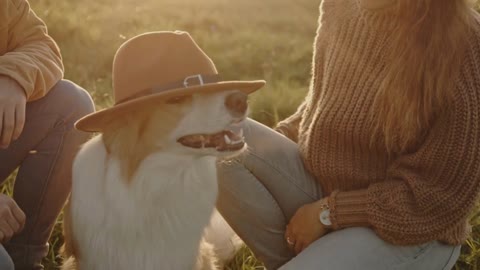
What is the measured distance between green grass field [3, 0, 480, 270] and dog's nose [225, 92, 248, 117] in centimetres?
194

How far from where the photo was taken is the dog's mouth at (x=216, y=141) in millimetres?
Answer: 1990

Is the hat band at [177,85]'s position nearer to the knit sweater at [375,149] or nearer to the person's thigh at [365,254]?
the knit sweater at [375,149]

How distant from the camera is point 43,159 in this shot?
2.47m

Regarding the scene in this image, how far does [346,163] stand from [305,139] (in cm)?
22

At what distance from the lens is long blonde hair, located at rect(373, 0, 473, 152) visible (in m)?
1.96

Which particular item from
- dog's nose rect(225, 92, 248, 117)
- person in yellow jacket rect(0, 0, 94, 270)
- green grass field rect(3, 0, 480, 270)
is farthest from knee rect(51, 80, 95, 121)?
green grass field rect(3, 0, 480, 270)

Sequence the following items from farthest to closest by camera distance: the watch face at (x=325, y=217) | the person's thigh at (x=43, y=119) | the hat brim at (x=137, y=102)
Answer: the person's thigh at (x=43, y=119), the watch face at (x=325, y=217), the hat brim at (x=137, y=102)

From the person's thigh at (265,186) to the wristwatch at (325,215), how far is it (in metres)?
0.20

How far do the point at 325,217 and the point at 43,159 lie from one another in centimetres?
108

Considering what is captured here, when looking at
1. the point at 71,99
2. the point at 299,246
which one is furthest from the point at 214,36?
the point at 299,246

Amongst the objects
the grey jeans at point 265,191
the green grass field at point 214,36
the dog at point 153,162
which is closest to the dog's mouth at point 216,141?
the dog at point 153,162

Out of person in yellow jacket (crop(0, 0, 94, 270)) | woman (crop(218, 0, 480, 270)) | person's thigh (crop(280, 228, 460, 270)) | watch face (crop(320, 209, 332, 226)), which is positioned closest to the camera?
woman (crop(218, 0, 480, 270))

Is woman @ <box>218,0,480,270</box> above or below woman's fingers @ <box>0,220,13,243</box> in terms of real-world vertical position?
above

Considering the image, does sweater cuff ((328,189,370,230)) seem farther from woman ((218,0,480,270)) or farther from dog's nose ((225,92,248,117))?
dog's nose ((225,92,248,117))
